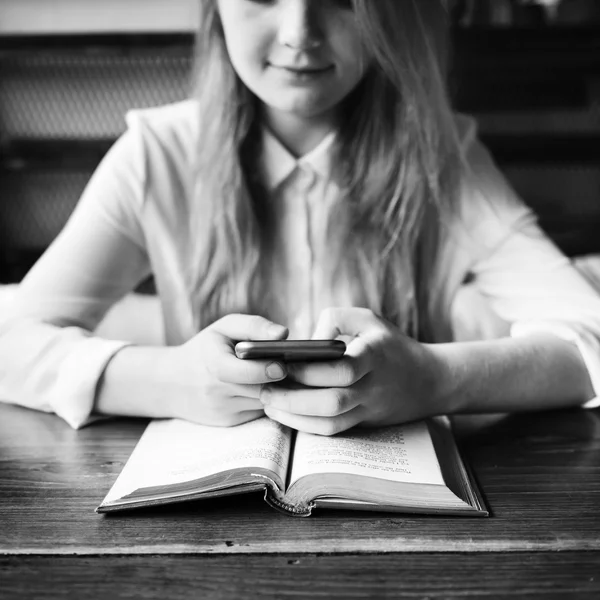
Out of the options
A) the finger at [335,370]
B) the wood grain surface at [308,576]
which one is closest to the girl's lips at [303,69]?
the finger at [335,370]

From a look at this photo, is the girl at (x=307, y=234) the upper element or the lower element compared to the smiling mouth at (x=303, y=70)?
lower

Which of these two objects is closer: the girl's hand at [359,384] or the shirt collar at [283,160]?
the girl's hand at [359,384]

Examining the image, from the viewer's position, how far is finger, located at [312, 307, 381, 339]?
795 millimetres

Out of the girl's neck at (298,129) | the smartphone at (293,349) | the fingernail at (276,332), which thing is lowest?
the fingernail at (276,332)

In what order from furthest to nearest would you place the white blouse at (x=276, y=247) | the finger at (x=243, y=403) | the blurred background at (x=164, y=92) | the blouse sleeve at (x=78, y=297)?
the blurred background at (x=164, y=92), the white blouse at (x=276, y=247), the blouse sleeve at (x=78, y=297), the finger at (x=243, y=403)

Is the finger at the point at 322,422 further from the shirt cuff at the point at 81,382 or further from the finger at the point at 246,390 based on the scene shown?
the shirt cuff at the point at 81,382

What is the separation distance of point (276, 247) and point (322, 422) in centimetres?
43

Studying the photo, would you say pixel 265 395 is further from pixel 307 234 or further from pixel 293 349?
pixel 307 234

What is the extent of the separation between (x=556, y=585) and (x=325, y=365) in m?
0.28

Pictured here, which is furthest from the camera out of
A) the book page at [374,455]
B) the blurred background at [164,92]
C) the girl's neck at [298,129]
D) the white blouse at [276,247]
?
the blurred background at [164,92]

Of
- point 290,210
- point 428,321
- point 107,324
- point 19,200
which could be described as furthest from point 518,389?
point 19,200

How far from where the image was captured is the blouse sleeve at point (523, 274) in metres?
0.95

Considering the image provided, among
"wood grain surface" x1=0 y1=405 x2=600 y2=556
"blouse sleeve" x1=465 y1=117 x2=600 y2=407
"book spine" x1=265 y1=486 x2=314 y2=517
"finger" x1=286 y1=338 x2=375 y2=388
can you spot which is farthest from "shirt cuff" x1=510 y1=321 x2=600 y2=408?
"book spine" x1=265 y1=486 x2=314 y2=517

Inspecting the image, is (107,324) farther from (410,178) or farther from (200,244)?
(410,178)
